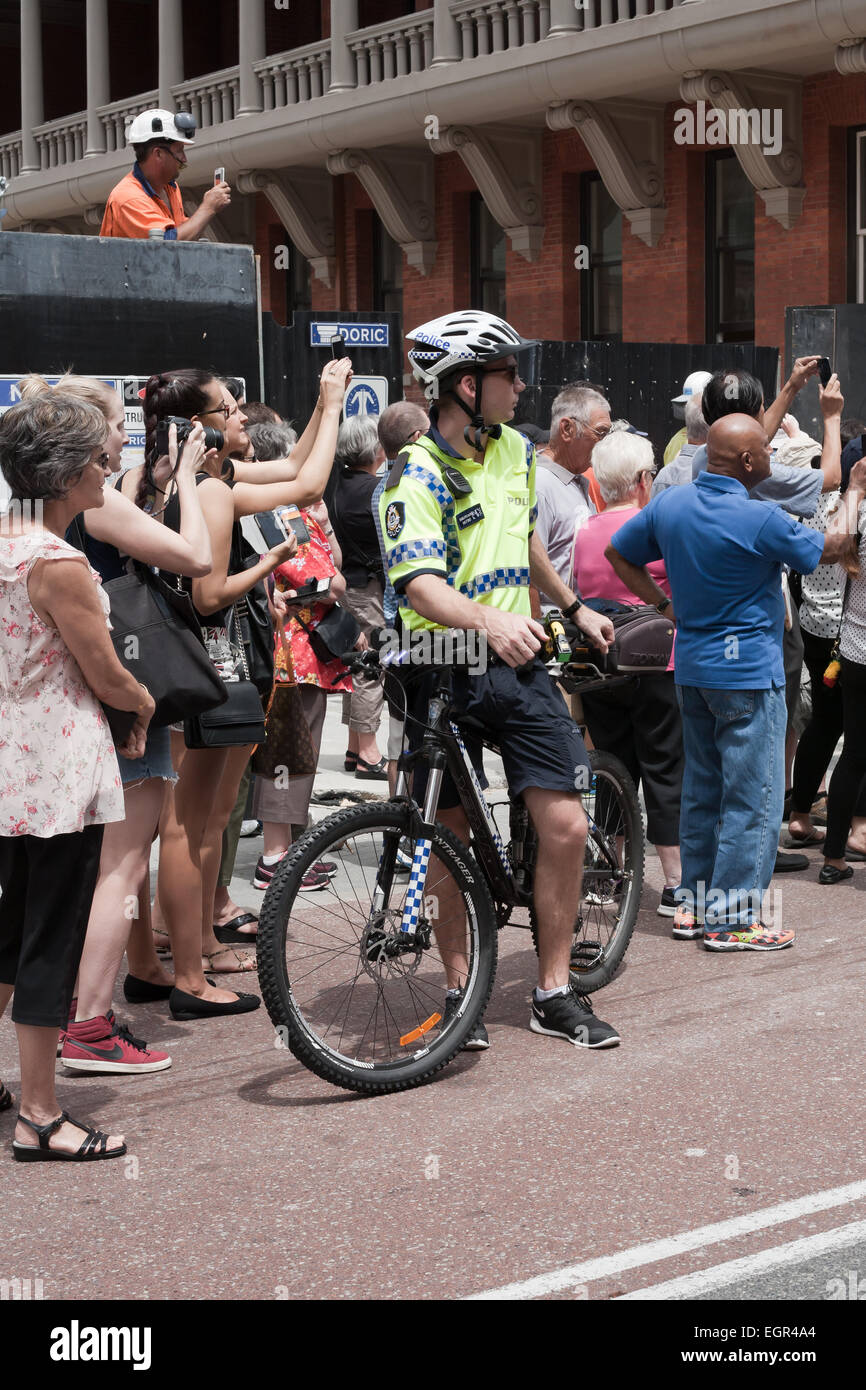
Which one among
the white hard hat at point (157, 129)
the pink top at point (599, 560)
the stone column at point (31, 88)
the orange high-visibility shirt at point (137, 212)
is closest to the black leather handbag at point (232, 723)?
the pink top at point (599, 560)

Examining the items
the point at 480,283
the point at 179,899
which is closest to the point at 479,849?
the point at 179,899

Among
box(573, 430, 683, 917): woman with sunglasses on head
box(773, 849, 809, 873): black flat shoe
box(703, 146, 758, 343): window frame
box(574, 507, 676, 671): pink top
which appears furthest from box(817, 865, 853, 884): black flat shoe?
box(703, 146, 758, 343): window frame

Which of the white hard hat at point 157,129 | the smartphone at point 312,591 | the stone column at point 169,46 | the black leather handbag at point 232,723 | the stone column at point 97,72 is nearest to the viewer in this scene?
the black leather handbag at point 232,723

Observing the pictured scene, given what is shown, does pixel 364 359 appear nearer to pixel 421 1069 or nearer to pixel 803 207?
pixel 803 207

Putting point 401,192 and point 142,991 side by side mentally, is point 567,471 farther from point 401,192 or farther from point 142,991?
point 401,192

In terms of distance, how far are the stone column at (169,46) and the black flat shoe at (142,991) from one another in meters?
19.7

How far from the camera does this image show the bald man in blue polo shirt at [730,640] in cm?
628

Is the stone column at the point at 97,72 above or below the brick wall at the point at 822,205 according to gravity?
above

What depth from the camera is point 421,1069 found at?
496 centimetres

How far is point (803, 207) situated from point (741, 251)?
48.0 inches

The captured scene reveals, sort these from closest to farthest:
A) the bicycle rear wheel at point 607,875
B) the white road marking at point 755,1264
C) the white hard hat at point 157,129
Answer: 1. the white road marking at point 755,1264
2. the bicycle rear wheel at point 607,875
3. the white hard hat at point 157,129

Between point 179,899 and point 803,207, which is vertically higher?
point 803,207

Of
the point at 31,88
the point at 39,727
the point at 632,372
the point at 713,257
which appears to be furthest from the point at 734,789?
the point at 31,88

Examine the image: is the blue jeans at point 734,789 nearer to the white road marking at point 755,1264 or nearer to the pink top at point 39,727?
the white road marking at point 755,1264
